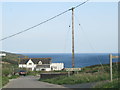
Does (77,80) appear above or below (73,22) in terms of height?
below

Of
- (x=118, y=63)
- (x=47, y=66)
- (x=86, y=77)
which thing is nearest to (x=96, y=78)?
(x=86, y=77)

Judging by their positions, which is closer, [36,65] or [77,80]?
[77,80]

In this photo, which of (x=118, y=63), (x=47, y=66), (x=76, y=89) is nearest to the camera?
(x=76, y=89)

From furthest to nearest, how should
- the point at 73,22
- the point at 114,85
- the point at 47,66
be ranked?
the point at 47,66 < the point at 73,22 < the point at 114,85

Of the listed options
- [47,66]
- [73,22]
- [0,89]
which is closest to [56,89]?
[0,89]

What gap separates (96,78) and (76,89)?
14.3ft

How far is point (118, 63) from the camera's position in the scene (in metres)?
20.6

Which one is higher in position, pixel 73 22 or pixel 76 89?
pixel 73 22

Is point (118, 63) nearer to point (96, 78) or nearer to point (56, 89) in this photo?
point (96, 78)

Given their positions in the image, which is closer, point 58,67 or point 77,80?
point 77,80

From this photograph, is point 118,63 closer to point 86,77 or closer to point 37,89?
point 86,77

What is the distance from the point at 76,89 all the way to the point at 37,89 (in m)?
2.50

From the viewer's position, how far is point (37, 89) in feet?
51.3

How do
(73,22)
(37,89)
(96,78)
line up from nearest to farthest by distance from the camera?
(37,89)
(96,78)
(73,22)
